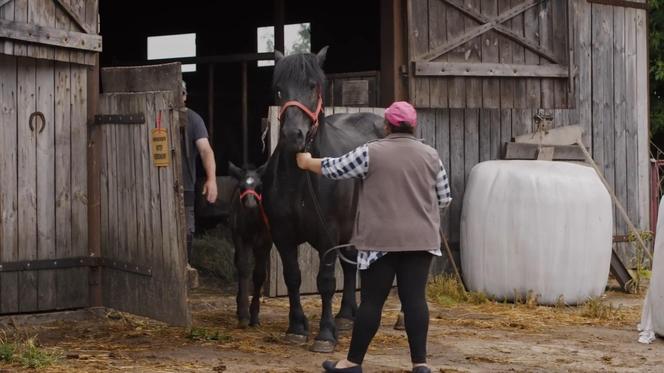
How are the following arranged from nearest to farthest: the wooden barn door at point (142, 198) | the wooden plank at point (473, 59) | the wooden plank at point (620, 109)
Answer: the wooden barn door at point (142, 198) → the wooden plank at point (473, 59) → the wooden plank at point (620, 109)

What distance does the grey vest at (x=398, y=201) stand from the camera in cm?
626

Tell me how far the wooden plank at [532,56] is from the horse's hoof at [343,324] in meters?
3.61

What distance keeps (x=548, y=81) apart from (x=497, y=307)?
248cm

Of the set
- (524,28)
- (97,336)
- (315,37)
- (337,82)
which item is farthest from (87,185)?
(315,37)

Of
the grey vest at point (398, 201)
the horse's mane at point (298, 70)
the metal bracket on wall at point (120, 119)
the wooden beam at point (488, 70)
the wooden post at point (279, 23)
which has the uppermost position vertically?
the wooden post at point (279, 23)

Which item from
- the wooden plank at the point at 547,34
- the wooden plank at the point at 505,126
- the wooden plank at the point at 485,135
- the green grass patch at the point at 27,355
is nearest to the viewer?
the green grass patch at the point at 27,355

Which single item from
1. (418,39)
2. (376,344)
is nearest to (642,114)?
(418,39)

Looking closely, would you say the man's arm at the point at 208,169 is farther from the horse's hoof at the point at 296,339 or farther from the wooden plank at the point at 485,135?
the wooden plank at the point at 485,135

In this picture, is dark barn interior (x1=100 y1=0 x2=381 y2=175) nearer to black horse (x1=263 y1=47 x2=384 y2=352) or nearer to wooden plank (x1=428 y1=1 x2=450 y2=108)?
wooden plank (x1=428 y1=1 x2=450 y2=108)

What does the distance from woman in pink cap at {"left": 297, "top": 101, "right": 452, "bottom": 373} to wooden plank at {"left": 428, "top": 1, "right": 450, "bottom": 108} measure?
4.16 metres

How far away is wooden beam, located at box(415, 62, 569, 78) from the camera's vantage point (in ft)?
34.3

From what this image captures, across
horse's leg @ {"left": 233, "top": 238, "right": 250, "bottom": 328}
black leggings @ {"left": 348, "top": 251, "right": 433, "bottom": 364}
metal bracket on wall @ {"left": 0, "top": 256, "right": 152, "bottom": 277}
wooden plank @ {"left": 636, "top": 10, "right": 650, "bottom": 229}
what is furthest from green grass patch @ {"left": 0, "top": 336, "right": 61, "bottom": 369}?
wooden plank @ {"left": 636, "top": 10, "right": 650, "bottom": 229}

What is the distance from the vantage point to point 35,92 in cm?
851

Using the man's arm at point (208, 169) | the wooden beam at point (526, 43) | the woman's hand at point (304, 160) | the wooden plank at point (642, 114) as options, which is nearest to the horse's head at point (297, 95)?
the woman's hand at point (304, 160)
